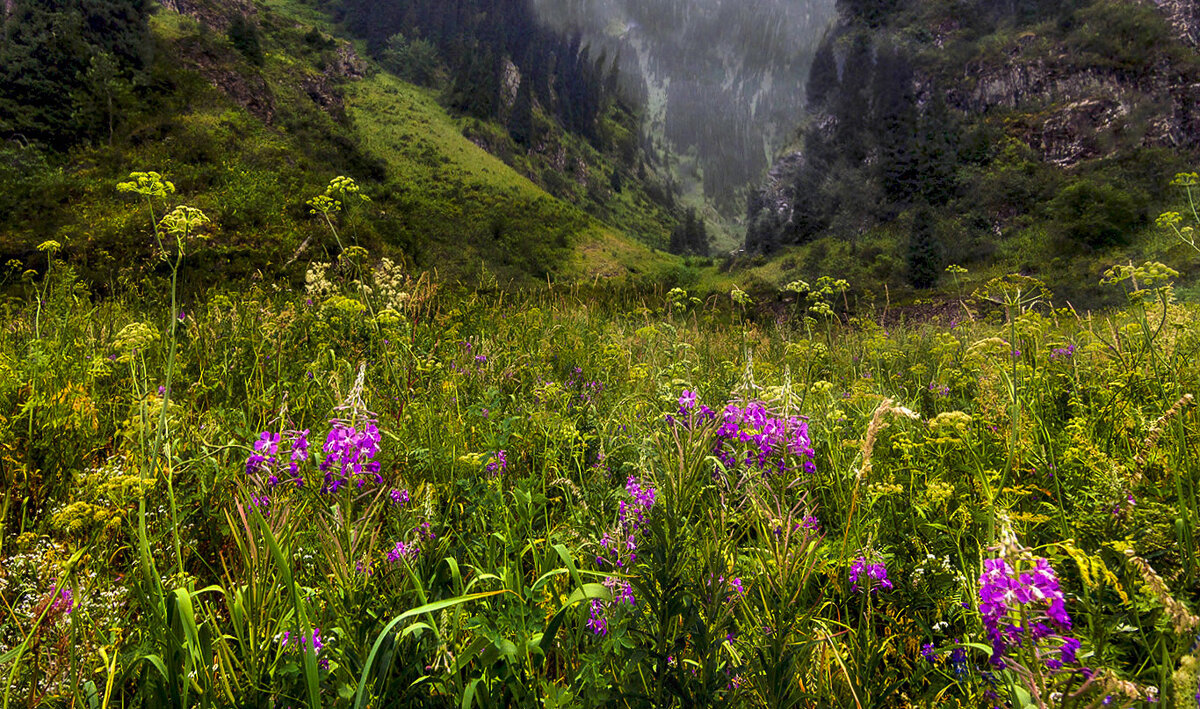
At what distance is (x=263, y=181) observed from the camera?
52.4 feet

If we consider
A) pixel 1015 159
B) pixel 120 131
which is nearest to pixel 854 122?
pixel 1015 159

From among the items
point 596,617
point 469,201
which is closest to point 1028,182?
point 469,201

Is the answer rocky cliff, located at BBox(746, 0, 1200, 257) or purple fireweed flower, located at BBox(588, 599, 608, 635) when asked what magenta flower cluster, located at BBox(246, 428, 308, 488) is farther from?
rocky cliff, located at BBox(746, 0, 1200, 257)

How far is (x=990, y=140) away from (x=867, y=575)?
6266cm

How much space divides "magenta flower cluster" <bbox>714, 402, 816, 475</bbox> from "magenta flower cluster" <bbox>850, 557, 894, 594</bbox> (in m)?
0.39

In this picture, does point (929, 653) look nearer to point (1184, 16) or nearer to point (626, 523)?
point (626, 523)

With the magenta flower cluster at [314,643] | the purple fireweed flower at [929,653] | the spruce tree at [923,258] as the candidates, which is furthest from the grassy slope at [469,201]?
the spruce tree at [923,258]

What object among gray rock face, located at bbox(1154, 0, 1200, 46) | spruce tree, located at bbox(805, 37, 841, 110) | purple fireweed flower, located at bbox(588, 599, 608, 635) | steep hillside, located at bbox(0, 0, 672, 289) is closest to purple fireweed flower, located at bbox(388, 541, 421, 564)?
purple fireweed flower, located at bbox(588, 599, 608, 635)

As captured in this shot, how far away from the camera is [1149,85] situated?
138 feet

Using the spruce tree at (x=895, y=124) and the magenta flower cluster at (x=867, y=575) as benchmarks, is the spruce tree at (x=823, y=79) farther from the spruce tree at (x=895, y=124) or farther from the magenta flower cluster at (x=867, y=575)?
the magenta flower cluster at (x=867, y=575)

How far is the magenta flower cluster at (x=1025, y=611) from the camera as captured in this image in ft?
2.58

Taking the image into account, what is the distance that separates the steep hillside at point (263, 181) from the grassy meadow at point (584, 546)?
7.41 feet

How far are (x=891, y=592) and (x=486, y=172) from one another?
61049 millimetres

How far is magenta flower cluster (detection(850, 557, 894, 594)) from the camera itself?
5.03ft
